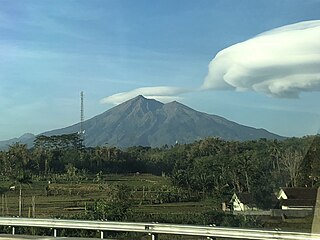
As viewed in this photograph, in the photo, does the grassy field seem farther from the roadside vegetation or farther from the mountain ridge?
the mountain ridge

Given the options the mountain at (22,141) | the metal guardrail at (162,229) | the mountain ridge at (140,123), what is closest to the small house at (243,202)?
the metal guardrail at (162,229)

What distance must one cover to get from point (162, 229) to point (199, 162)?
27930mm

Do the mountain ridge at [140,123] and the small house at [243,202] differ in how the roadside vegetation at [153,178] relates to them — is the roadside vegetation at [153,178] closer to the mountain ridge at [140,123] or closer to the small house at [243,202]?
the small house at [243,202]

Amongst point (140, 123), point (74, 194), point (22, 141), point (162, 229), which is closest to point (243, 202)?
point (162, 229)

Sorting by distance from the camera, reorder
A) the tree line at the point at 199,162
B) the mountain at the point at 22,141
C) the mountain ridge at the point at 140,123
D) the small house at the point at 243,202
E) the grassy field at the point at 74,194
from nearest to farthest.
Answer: the tree line at the point at 199,162 < the small house at the point at 243,202 < the grassy field at the point at 74,194 < the mountain at the point at 22,141 < the mountain ridge at the point at 140,123

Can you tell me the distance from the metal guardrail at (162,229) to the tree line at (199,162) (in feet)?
7.11

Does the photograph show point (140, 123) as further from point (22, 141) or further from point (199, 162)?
point (199, 162)

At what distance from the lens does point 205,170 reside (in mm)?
37844

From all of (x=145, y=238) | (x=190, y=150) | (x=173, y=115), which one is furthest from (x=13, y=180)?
(x=173, y=115)

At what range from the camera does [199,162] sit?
41.0 metres

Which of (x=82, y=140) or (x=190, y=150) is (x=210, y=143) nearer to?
(x=190, y=150)

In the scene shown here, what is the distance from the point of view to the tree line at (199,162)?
15.4m

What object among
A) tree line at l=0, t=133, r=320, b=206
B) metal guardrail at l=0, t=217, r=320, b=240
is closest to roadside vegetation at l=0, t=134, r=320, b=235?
tree line at l=0, t=133, r=320, b=206

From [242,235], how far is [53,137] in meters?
59.0
